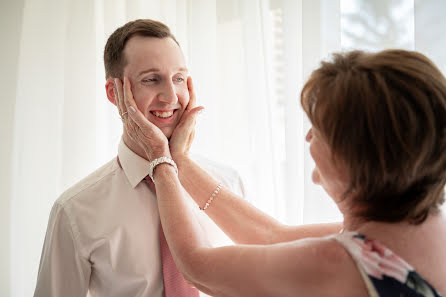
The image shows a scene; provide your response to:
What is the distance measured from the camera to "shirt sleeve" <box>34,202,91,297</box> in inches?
43.5

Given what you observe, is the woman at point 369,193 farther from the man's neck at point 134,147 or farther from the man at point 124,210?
A: the man's neck at point 134,147

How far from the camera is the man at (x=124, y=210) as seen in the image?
1122mm

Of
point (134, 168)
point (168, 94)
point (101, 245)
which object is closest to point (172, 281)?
point (101, 245)

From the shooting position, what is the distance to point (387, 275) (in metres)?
0.76

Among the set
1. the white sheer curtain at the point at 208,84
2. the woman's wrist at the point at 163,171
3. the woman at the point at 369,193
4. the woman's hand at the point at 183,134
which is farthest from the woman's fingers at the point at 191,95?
the woman at the point at 369,193

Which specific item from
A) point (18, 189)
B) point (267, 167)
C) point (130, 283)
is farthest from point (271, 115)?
point (18, 189)

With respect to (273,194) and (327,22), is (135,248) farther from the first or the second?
(327,22)

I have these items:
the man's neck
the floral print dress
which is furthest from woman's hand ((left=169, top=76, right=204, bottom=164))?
the floral print dress

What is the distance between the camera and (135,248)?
1.15m

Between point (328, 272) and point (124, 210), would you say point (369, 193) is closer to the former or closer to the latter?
point (328, 272)

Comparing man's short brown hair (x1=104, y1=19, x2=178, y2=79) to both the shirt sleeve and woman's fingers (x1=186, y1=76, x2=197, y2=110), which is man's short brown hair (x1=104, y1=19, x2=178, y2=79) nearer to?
woman's fingers (x1=186, y1=76, x2=197, y2=110)

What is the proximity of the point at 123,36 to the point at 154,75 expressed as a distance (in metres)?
0.18

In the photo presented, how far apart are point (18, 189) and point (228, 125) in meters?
1.00

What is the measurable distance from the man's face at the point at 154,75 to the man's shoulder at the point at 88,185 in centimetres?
24
